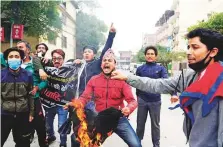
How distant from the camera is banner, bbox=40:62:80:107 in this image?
5.95 metres

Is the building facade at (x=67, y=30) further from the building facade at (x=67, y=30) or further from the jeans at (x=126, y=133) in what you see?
the jeans at (x=126, y=133)

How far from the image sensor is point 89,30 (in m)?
50.7

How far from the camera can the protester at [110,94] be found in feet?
13.9

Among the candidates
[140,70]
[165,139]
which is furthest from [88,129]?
[165,139]

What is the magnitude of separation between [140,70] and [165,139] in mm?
1770

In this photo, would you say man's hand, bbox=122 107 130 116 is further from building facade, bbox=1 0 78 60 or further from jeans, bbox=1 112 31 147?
building facade, bbox=1 0 78 60

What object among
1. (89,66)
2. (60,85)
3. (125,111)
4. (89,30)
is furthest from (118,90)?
(89,30)

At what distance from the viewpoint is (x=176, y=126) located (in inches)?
333

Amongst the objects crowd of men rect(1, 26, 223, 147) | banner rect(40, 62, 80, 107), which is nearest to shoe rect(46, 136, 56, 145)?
crowd of men rect(1, 26, 223, 147)

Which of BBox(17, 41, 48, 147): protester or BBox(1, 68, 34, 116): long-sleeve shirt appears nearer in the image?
BBox(1, 68, 34, 116): long-sleeve shirt

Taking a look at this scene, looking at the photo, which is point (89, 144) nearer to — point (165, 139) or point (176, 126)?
point (165, 139)

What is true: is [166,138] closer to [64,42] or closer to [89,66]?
[89,66]

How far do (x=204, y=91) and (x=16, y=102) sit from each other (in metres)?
2.99

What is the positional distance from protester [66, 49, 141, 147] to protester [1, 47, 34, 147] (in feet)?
2.62
